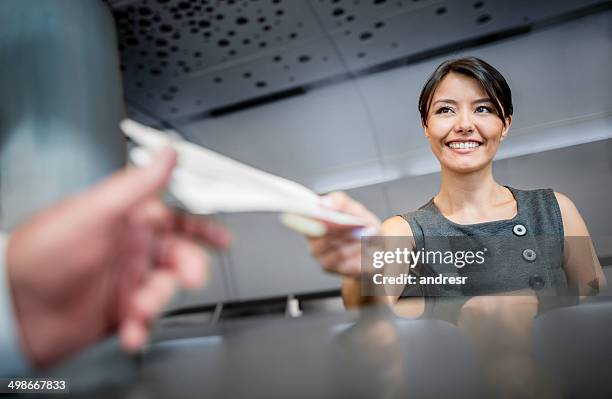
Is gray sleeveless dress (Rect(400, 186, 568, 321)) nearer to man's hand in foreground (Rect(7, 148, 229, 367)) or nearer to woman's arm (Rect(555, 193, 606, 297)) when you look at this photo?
woman's arm (Rect(555, 193, 606, 297))

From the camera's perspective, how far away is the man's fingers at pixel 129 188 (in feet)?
1.24

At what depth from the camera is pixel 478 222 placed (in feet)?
2.19

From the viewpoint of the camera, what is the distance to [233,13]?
0.83 meters

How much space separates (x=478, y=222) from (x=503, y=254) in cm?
6

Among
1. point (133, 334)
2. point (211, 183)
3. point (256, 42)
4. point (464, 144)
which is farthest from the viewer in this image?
point (256, 42)

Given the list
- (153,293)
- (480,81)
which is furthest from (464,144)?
(153,293)

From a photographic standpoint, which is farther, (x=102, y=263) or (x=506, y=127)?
(x=506, y=127)

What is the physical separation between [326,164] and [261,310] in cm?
27

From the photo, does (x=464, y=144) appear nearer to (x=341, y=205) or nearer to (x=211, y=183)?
(x=341, y=205)

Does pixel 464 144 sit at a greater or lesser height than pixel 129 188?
greater

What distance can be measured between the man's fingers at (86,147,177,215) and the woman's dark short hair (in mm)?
475

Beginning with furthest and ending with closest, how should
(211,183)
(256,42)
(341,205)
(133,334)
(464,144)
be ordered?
(256,42) < (464,144) < (341,205) < (211,183) < (133,334)

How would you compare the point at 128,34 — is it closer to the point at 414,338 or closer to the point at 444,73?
the point at 444,73

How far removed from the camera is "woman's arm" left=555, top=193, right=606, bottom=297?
644 mm
